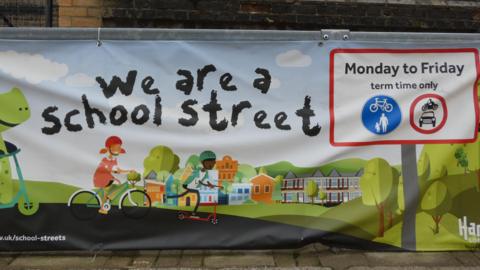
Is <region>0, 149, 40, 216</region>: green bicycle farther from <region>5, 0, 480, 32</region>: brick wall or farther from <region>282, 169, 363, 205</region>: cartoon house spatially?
<region>5, 0, 480, 32</region>: brick wall

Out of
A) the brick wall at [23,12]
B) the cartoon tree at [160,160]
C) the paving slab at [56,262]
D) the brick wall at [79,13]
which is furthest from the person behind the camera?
the brick wall at [23,12]

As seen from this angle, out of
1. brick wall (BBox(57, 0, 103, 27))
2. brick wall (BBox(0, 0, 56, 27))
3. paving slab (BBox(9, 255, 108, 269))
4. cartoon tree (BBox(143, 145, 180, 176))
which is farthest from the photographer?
brick wall (BBox(0, 0, 56, 27))

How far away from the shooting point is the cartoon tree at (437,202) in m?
3.81

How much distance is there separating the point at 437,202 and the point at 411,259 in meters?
0.51

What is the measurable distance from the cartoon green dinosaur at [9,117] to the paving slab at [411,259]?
2964 millimetres

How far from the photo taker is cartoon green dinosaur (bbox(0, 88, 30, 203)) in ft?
12.1

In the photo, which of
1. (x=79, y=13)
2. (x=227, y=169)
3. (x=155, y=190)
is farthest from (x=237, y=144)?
(x=79, y=13)

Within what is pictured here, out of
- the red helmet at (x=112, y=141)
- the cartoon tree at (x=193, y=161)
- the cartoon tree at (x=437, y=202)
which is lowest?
the cartoon tree at (x=437, y=202)

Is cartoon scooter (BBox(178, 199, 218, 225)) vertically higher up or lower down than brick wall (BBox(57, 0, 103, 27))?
lower down

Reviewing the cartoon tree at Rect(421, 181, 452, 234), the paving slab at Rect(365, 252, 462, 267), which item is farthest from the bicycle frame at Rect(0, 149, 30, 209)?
the cartoon tree at Rect(421, 181, 452, 234)

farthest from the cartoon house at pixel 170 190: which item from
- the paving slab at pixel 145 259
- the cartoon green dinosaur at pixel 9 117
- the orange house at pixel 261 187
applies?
the cartoon green dinosaur at pixel 9 117

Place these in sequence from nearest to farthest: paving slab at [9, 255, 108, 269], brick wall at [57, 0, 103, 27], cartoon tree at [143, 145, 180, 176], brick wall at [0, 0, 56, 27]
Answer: paving slab at [9, 255, 108, 269] < cartoon tree at [143, 145, 180, 176] < brick wall at [57, 0, 103, 27] < brick wall at [0, 0, 56, 27]

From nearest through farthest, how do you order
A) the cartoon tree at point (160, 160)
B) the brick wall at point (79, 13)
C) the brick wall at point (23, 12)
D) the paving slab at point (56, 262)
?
the paving slab at point (56, 262), the cartoon tree at point (160, 160), the brick wall at point (79, 13), the brick wall at point (23, 12)

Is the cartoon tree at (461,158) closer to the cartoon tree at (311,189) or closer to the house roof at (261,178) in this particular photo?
the cartoon tree at (311,189)
